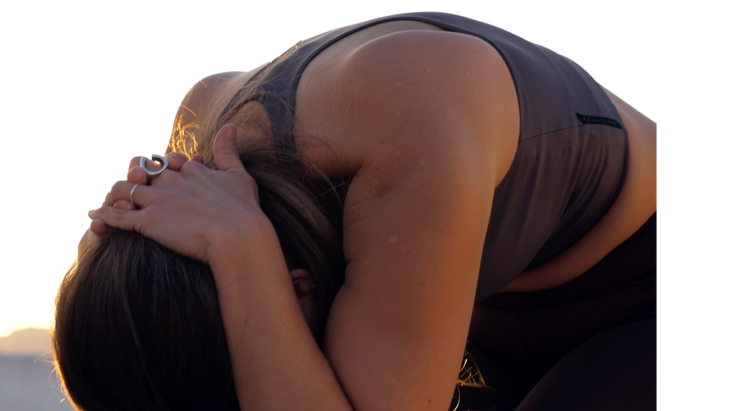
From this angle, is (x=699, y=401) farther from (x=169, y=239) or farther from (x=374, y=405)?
(x=169, y=239)

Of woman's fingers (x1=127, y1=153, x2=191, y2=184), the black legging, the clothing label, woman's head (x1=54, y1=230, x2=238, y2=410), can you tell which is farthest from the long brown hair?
the black legging

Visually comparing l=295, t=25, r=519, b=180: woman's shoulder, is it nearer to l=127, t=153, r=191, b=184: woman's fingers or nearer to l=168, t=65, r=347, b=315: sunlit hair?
l=168, t=65, r=347, b=315: sunlit hair

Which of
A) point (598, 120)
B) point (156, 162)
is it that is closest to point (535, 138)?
point (598, 120)

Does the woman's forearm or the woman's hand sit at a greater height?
the woman's hand

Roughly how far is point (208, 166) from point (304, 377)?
48 cm

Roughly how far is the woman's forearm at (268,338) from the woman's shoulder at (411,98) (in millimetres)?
256

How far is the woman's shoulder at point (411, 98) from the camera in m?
0.94

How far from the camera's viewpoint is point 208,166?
1.19 m

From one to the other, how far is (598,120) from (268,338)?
81 cm

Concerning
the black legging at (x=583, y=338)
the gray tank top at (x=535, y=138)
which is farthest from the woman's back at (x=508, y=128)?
the black legging at (x=583, y=338)

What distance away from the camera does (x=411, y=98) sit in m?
0.95

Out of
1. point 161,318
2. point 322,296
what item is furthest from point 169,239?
point 322,296

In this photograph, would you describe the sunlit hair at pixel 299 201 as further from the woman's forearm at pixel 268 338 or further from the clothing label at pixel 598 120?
the clothing label at pixel 598 120

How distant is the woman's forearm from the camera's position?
1.00m
